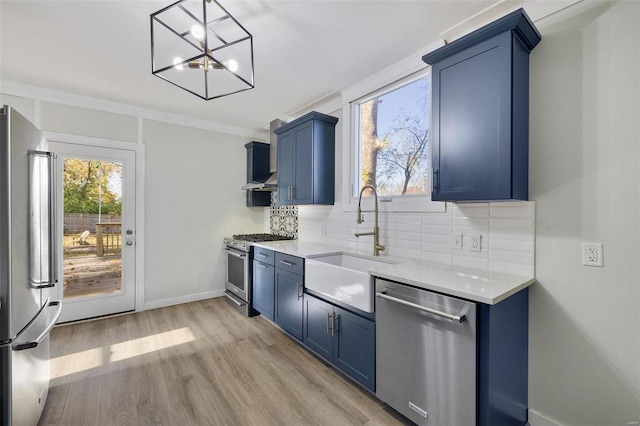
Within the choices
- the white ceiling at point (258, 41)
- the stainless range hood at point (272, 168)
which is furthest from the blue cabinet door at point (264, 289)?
the white ceiling at point (258, 41)

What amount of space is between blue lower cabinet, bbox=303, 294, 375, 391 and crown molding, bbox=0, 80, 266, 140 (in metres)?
2.87

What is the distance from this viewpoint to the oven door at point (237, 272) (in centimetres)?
345

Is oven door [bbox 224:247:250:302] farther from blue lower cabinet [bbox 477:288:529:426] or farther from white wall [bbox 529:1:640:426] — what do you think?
white wall [bbox 529:1:640:426]

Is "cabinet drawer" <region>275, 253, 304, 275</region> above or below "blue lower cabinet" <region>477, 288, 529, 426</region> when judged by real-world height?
above

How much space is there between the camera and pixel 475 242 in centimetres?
193

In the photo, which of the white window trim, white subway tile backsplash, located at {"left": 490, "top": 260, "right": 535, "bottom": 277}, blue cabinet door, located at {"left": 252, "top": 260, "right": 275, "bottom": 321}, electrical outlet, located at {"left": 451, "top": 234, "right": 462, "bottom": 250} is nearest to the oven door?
blue cabinet door, located at {"left": 252, "top": 260, "right": 275, "bottom": 321}

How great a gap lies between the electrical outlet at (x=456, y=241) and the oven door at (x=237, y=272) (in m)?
2.31

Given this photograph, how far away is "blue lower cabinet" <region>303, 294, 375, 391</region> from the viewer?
6.18 ft

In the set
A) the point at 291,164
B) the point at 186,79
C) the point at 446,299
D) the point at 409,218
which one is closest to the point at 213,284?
the point at 291,164

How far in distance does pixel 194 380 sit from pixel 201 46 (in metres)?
2.30

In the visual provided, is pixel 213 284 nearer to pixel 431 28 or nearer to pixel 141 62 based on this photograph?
pixel 141 62

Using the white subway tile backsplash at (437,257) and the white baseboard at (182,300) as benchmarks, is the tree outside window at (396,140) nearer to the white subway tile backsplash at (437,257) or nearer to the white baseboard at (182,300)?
the white subway tile backsplash at (437,257)

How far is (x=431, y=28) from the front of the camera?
1.98 metres

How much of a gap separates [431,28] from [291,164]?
74.1 inches
